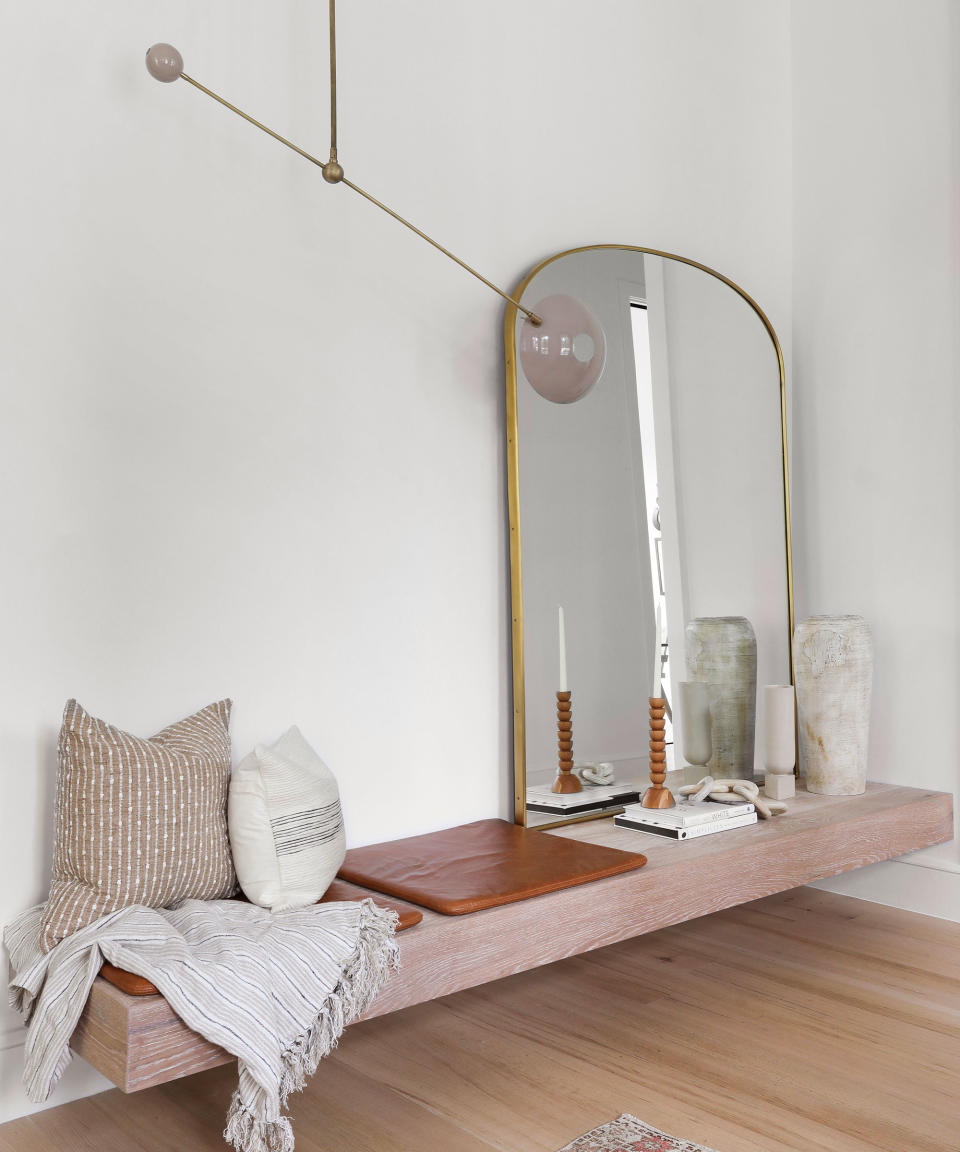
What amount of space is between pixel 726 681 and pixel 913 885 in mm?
837

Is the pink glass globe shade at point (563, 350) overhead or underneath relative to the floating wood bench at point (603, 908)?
overhead

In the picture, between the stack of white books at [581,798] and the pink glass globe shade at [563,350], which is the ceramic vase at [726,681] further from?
the pink glass globe shade at [563,350]

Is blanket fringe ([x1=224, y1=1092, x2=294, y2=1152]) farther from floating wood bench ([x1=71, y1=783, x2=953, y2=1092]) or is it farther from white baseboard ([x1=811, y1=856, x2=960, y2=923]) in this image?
white baseboard ([x1=811, y1=856, x2=960, y2=923])

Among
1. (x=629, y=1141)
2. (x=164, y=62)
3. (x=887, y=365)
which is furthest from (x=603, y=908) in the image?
(x=887, y=365)

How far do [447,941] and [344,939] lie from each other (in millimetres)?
215

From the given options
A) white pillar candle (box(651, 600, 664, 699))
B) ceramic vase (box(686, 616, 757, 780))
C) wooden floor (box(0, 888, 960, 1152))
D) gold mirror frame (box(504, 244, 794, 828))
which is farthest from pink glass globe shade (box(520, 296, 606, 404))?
wooden floor (box(0, 888, 960, 1152))

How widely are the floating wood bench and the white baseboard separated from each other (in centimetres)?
15

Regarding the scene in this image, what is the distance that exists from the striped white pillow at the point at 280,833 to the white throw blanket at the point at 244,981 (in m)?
0.08

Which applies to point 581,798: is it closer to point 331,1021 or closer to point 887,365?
point 331,1021

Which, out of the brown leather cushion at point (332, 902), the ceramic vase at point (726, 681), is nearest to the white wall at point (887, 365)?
the ceramic vase at point (726, 681)

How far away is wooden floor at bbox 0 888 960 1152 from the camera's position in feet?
5.90

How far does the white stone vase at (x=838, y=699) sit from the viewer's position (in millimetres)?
2895

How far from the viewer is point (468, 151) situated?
2.61 meters

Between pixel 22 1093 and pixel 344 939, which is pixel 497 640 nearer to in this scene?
pixel 344 939
